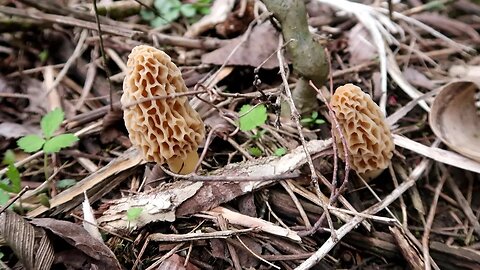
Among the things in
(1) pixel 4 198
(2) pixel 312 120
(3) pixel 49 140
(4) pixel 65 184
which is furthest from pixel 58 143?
(2) pixel 312 120

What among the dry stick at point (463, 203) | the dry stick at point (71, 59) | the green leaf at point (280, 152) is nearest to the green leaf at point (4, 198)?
the dry stick at point (71, 59)

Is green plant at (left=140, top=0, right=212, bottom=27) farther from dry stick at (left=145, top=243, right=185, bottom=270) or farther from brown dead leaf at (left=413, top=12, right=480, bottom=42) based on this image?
dry stick at (left=145, top=243, right=185, bottom=270)

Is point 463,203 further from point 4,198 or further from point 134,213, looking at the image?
point 4,198

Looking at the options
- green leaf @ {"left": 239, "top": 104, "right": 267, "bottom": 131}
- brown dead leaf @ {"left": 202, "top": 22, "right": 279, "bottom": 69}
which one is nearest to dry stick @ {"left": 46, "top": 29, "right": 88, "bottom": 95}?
brown dead leaf @ {"left": 202, "top": 22, "right": 279, "bottom": 69}

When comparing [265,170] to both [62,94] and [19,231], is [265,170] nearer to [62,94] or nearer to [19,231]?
[19,231]

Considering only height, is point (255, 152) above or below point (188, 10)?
below

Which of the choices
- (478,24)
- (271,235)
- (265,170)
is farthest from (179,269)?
(478,24)

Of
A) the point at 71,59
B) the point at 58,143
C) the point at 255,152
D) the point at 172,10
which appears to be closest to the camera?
the point at 58,143
